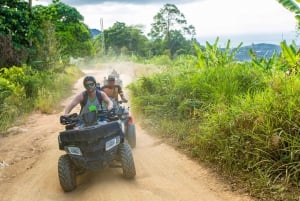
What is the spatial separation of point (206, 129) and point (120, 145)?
161 cm

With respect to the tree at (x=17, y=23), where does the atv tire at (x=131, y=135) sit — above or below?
below

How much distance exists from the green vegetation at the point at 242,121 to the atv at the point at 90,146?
1562 mm

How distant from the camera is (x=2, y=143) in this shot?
395 inches

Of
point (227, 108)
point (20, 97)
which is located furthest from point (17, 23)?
point (227, 108)

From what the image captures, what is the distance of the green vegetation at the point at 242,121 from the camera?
5.54 m

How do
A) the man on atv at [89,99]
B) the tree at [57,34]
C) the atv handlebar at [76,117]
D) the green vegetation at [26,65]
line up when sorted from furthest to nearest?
the tree at [57,34] < the green vegetation at [26,65] < the man on atv at [89,99] < the atv handlebar at [76,117]

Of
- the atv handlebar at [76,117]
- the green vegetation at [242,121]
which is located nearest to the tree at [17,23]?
the green vegetation at [242,121]

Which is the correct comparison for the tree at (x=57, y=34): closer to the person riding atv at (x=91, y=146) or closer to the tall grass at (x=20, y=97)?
the tall grass at (x=20, y=97)

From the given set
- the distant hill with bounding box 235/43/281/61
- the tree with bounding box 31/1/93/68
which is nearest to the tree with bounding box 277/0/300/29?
the distant hill with bounding box 235/43/281/61

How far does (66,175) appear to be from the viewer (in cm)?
618

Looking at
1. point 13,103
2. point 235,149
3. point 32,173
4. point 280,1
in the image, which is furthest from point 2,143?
point 280,1

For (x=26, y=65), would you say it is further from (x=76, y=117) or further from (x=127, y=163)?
(x=127, y=163)

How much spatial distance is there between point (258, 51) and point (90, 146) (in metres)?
6.48

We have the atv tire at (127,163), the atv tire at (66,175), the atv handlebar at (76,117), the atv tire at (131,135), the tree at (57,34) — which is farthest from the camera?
the tree at (57,34)
